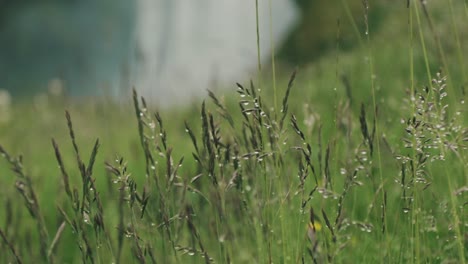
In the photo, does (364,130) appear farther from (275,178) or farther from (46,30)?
(46,30)

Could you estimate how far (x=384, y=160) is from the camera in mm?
3404

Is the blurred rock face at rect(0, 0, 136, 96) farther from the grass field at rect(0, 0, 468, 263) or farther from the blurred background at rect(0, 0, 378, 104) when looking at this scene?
the grass field at rect(0, 0, 468, 263)

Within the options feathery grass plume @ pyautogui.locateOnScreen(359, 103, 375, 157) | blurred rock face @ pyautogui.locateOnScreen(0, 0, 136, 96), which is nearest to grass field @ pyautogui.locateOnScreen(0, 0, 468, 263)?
feathery grass plume @ pyautogui.locateOnScreen(359, 103, 375, 157)

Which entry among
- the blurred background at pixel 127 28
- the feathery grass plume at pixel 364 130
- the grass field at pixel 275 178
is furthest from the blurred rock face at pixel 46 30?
the feathery grass plume at pixel 364 130

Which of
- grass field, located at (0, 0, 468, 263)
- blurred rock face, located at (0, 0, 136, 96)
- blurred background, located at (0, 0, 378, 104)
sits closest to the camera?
grass field, located at (0, 0, 468, 263)

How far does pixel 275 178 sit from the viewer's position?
2.09 metres

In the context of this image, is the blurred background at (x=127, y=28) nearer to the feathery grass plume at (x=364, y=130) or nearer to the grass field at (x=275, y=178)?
the grass field at (x=275, y=178)

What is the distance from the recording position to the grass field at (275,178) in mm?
1618

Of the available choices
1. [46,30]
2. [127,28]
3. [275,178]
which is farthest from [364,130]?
[46,30]

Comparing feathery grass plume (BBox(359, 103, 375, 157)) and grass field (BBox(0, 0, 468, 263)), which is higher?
feathery grass plume (BBox(359, 103, 375, 157))

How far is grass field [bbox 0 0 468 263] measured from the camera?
162 centimetres

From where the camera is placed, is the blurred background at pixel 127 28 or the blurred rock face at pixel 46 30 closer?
the blurred background at pixel 127 28

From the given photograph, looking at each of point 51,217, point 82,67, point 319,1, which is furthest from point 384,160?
point 319,1

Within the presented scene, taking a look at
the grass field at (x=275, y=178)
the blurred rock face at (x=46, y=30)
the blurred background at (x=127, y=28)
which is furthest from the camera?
the blurred rock face at (x=46, y=30)
